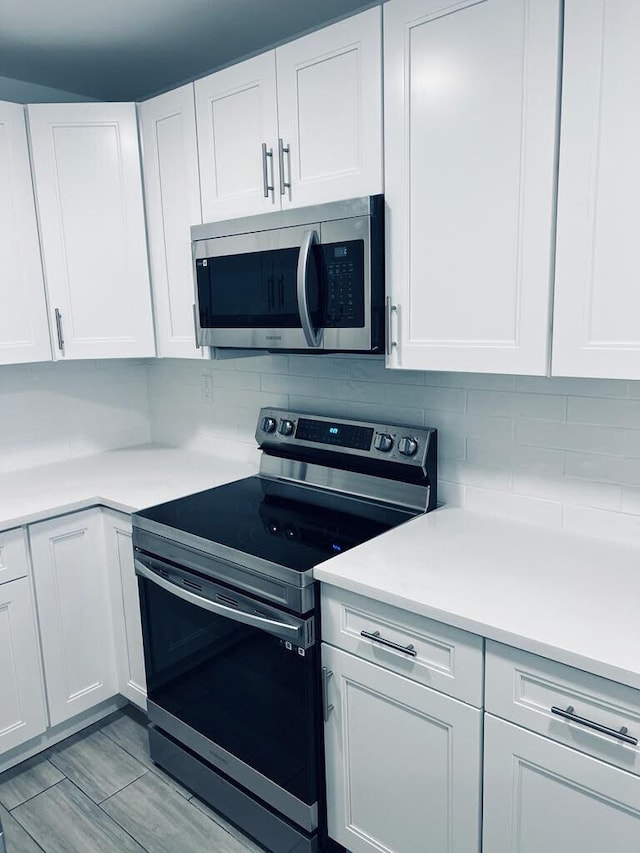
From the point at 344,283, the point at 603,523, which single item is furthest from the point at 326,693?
the point at 344,283

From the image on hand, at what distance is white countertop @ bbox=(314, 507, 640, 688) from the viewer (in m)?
1.19

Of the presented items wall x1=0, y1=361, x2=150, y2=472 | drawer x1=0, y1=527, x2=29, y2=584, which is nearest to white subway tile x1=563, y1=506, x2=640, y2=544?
drawer x1=0, y1=527, x2=29, y2=584

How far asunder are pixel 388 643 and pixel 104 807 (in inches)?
47.8

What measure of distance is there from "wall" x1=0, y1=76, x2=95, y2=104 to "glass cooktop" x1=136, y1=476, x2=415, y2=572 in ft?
5.76

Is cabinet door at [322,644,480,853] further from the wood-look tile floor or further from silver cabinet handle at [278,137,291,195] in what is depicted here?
silver cabinet handle at [278,137,291,195]

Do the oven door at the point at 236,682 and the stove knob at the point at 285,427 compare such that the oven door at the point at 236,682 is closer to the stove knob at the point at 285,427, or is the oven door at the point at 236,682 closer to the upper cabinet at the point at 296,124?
the stove knob at the point at 285,427

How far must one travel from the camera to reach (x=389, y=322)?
66.7 inches

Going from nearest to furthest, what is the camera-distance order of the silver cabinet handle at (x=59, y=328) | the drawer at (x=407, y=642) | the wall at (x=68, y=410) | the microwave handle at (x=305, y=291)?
1. the drawer at (x=407, y=642)
2. the microwave handle at (x=305, y=291)
3. the silver cabinet handle at (x=59, y=328)
4. the wall at (x=68, y=410)

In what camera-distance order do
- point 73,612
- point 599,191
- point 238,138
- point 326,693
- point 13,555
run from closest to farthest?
1. point 599,191
2. point 326,693
3. point 238,138
4. point 13,555
5. point 73,612

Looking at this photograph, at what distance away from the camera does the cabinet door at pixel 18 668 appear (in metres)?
2.07

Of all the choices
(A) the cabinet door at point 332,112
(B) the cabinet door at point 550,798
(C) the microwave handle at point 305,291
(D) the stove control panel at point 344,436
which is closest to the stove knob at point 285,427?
(D) the stove control panel at point 344,436

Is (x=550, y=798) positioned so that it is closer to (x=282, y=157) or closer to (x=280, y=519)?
(x=280, y=519)

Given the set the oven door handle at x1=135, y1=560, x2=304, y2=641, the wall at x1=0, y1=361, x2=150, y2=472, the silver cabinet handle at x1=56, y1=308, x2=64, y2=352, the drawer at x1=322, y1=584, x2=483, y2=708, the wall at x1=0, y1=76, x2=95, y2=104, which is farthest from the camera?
the wall at x1=0, y1=361, x2=150, y2=472

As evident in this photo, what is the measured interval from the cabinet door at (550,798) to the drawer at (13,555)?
60.2 inches
